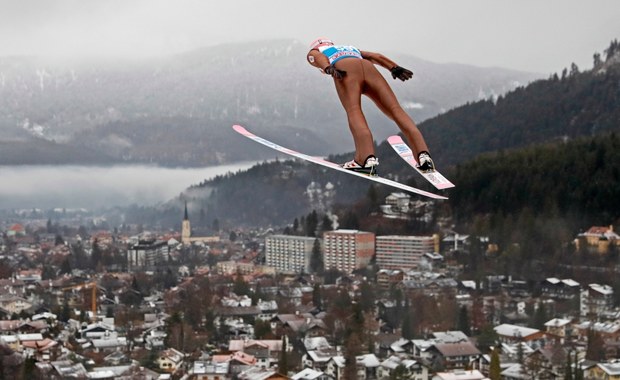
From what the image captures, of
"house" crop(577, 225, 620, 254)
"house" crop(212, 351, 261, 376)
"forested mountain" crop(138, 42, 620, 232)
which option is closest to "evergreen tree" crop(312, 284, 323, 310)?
"forested mountain" crop(138, 42, 620, 232)

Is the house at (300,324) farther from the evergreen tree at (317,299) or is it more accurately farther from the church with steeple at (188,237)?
the church with steeple at (188,237)

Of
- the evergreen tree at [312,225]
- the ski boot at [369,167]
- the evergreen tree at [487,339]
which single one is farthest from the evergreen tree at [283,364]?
the evergreen tree at [312,225]

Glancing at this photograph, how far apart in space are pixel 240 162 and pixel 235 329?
1831 inches

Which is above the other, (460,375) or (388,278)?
(388,278)

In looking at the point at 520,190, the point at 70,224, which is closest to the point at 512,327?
the point at 520,190

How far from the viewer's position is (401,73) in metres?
6.30

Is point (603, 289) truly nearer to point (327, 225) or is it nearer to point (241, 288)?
point (241, 288)

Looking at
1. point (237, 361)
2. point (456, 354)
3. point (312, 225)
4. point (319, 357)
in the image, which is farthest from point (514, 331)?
point (312, 225)

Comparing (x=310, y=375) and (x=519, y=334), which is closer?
(x=310, y=375)

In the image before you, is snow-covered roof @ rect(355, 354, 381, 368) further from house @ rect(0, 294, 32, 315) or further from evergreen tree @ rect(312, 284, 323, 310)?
house @ rect(0, 294, 32, 315)

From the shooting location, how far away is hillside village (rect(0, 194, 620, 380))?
29.7 m

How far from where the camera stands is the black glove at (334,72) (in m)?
6.22

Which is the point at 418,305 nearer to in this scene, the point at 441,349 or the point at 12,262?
the point at 441,349

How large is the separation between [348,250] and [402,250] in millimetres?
2474
